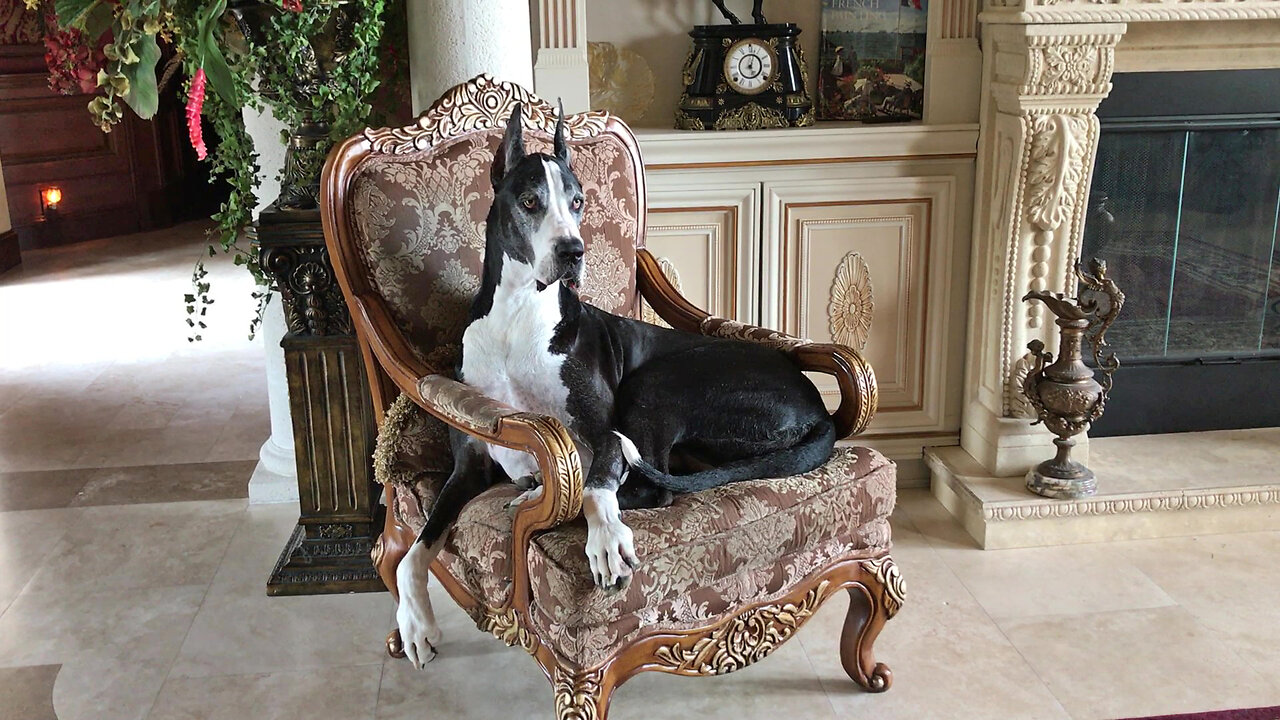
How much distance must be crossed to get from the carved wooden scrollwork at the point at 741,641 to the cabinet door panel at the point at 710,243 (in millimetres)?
1137

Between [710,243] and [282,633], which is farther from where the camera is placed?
[710,243]

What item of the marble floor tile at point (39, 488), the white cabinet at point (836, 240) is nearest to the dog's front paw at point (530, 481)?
the white cabinet at point (836, 240)

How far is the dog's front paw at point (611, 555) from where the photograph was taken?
1.81 meters

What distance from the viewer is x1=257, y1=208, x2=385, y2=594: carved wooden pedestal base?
8.79 ft

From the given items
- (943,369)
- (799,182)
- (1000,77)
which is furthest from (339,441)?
(1000,77)

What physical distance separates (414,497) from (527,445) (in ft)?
1.54

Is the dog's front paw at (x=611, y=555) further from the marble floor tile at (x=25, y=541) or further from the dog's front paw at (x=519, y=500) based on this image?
the marble floor tile at (x=25, y=541)

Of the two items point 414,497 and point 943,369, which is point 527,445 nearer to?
point 414,497

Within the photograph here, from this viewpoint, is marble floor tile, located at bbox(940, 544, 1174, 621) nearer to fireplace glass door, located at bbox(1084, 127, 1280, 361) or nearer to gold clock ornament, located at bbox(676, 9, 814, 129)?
fireplace glass door, located at bbox(1084, 127, 1280, 361)

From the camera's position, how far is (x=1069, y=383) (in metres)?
2.89

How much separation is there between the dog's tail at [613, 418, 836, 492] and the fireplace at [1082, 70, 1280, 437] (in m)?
1.44

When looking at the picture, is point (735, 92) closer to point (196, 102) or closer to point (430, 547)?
point (196, 102)

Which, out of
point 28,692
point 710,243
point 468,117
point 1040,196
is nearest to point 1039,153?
point 1040,196

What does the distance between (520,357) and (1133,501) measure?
1.75m
